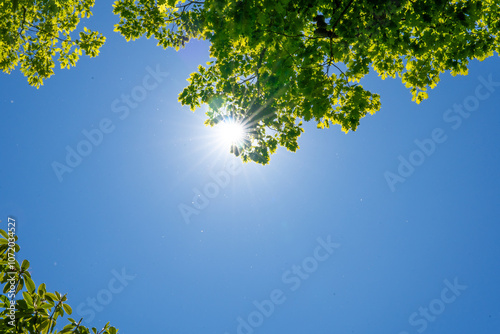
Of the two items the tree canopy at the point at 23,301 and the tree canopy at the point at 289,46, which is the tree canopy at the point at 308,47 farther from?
the tree canopy at the point at 23,301

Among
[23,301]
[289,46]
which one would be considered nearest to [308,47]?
[289,46]

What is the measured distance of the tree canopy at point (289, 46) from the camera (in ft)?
12.9

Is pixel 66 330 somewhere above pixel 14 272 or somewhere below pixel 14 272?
below

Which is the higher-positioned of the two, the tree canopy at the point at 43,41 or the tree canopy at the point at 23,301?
the tree canopy at the point at 43,41

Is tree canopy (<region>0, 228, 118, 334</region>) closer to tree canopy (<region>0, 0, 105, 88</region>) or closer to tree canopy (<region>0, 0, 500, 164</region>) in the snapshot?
tree canopy (<region>0, 0, 500, 164</region>)

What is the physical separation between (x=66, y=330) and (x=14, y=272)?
75 centimetres

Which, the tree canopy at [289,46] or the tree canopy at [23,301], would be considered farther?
the tree canopy at [289,46]

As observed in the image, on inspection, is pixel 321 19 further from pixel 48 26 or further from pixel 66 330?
pixel 48 26

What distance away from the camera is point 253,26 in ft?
12.3

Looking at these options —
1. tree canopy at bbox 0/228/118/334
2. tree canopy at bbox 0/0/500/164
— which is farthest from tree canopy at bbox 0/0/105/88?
tree canopy at bbox 0/228/118/334

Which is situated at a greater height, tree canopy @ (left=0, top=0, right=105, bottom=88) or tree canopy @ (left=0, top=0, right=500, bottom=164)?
tree canopy @ (left=0, top=0, right=105, bottom=88)

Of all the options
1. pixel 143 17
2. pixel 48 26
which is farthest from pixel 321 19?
pixel 48 26

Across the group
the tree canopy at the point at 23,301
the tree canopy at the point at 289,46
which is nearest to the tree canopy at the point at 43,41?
the tree canopy at the point at 289,46

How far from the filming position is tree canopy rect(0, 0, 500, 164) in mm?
3938
